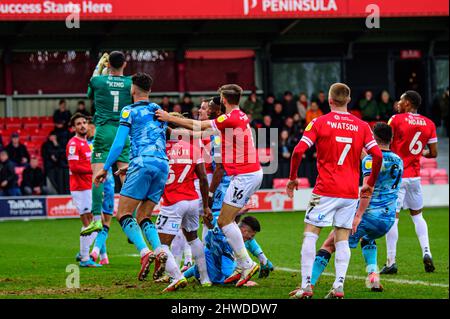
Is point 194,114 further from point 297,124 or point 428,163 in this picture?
point 428,163

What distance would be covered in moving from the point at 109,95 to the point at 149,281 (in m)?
2.77

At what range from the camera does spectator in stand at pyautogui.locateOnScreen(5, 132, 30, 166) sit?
88.0 ft

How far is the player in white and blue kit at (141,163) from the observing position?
11.2m

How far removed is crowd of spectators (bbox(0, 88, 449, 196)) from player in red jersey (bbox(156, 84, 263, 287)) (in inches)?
563

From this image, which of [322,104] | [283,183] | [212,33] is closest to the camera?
[283,183]

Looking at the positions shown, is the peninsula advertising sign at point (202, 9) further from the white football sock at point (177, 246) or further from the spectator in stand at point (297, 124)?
the white football sock at point (177, 246)

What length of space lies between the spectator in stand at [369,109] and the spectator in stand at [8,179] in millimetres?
10879

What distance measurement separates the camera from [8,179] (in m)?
25.5

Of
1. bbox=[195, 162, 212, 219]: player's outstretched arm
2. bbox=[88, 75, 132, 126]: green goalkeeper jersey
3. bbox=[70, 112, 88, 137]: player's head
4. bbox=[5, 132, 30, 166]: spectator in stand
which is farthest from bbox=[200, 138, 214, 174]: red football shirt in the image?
bbox=[5, 132, 30, 166]: spectator in stand

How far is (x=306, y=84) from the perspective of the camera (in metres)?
34.0

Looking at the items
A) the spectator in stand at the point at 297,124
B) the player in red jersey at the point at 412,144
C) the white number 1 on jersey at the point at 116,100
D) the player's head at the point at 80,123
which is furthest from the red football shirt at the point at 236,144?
the spectator in stand at the point at 297,124

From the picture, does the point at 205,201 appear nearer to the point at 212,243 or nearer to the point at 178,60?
the point at 212,243

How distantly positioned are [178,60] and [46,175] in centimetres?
793

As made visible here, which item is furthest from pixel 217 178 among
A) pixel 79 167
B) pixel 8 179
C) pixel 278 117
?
pixel 278 117
